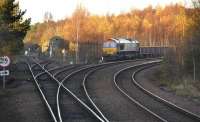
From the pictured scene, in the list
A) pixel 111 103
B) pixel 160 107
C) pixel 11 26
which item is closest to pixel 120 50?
pixel 11 26

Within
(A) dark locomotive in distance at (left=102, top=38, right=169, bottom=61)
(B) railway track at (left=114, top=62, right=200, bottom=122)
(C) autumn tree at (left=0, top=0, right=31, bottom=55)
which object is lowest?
(B) railway track at (left=114, top=62, right=200, bottom=122)

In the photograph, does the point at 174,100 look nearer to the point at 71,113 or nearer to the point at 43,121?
the point at 71,113

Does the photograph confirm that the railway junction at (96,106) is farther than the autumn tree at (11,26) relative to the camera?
No

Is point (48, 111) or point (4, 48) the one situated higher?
point (4, 48)

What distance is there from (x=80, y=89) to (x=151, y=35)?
114381 millimetres

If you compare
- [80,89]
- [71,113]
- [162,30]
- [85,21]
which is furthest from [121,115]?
[162,30]

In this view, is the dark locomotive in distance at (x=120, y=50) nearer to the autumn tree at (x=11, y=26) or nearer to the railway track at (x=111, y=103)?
the autumn tree at (x=11, y=26)

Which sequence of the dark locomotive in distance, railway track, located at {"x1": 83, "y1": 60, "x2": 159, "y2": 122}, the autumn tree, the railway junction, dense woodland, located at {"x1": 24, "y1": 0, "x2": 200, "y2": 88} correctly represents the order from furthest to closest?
the dark locomotive in distance → the autumn tree → dense woodland, located at {"x1": 24, "y1": 0, "x2": 200, "y2": 88} → railway track, located at {"x1": 83, "y1": 60, "x2": 159, "y2": 122} → the railway junction

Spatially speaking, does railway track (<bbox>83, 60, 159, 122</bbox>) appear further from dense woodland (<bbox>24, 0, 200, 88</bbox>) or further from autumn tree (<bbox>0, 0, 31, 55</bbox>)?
autumn tree (<bbox>0, 0, 31, 55</bbox>)

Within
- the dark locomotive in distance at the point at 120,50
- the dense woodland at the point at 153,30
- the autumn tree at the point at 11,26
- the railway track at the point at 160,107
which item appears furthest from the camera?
the dark locomotive in distance at the point at 120,50

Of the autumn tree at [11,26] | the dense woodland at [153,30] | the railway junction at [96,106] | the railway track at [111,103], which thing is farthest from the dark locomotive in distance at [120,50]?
the railway junction at [96,106]

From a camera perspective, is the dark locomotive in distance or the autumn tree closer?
the autumn tree

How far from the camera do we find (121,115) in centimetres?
1673

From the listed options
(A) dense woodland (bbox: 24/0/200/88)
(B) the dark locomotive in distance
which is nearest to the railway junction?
(A) dense woodland (bbox: 24/0/200/88)
